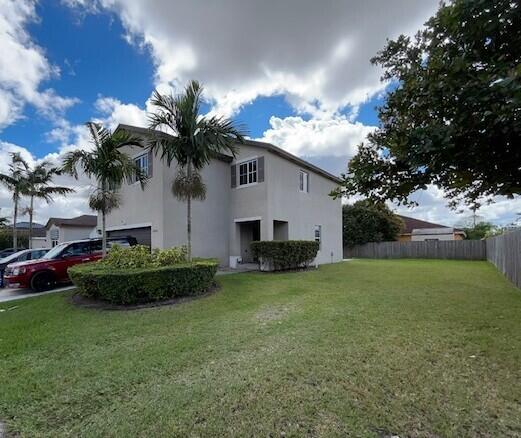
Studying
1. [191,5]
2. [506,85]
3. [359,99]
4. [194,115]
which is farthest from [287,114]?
[506,85]

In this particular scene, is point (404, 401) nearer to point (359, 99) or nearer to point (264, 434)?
point (264, 434)

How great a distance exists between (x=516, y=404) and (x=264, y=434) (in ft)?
8.92

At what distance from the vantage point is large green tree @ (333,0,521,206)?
3062 mm

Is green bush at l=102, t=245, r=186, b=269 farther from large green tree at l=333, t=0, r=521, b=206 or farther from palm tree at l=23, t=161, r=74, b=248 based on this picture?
palm tree at l=23, t=161, r=74, b=248

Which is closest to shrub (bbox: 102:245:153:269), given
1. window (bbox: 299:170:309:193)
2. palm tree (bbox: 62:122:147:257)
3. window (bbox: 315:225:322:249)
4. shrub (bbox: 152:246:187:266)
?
shrub (bbox: 152:246:187:266)

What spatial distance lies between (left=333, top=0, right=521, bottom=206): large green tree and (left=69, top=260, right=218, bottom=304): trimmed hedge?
5.96m

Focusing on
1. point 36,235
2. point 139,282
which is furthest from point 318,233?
point 36,235

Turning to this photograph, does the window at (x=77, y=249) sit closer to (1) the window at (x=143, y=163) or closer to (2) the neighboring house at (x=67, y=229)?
(1) the window at (x=143, y=163)

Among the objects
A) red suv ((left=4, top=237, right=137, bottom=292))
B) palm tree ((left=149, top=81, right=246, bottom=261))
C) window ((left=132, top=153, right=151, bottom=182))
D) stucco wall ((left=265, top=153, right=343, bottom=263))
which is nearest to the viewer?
palm tree ((left=149, top=81, right=246, bottom=261))

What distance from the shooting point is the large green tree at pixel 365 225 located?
95.2 feet

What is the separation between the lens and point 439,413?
10.5 ft

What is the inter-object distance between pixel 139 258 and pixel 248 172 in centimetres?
842

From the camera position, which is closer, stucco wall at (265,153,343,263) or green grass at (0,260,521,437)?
green grass at (0,260,521,437)

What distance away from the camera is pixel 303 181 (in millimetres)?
18281
